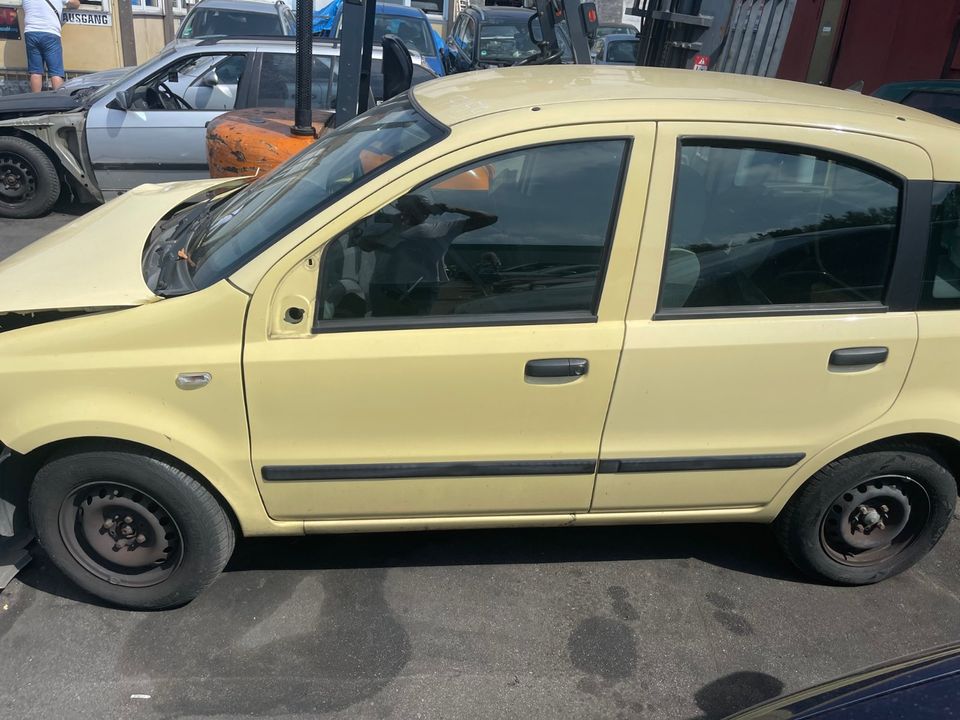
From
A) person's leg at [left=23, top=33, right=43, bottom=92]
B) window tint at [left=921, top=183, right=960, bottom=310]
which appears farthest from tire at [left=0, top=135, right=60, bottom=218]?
window tint at [left=921, top=183, right=960, bottom=310]

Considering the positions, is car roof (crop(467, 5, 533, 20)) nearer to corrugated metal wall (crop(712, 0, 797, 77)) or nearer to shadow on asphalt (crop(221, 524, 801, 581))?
corrugated metal wall (crop(712, 0, 797, 77))

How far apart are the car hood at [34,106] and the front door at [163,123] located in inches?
16.8

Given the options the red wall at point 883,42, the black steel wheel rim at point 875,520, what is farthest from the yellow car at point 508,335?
the red wall at point 883,42

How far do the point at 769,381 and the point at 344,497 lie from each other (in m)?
1.45

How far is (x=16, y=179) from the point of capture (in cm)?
739

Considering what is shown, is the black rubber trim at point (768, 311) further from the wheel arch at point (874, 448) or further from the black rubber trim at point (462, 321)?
the wheel arch at point (874, 448)

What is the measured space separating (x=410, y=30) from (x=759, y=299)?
11.1 metres

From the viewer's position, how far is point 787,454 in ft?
9.26

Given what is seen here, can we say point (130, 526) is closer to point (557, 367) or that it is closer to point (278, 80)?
point (557, 367)

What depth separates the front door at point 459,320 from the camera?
2.54 metres

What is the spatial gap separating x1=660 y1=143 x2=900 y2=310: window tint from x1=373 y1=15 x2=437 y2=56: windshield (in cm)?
1046

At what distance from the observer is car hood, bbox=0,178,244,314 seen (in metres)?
2.59

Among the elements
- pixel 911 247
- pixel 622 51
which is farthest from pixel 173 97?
pixel 622 51

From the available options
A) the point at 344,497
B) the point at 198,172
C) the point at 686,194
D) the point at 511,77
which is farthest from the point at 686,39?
the point at 344,497
